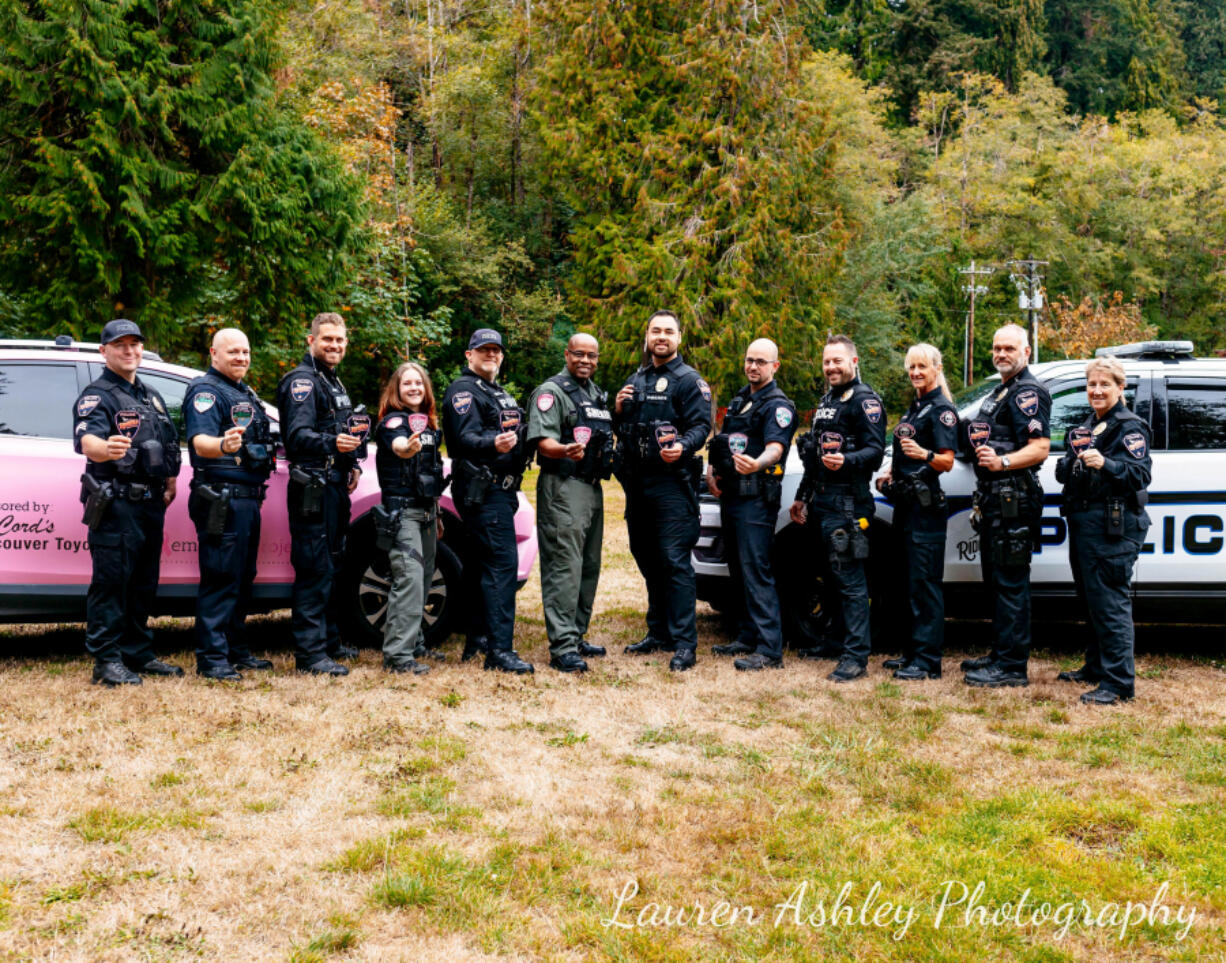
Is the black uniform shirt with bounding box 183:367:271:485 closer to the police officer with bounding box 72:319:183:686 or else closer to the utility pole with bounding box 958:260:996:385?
the police officer with bounding box 72:319:183:686

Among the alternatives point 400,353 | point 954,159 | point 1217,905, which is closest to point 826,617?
point 1217,905

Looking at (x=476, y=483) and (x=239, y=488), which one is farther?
(x=476, y=483)

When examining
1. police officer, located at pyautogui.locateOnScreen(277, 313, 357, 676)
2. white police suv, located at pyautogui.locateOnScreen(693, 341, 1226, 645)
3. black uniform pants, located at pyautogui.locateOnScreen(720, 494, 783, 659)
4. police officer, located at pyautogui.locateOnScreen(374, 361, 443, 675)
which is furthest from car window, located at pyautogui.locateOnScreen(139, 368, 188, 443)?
white police suv, located at pyautogui.locateOnScreen(693, 341, 1226, 645)

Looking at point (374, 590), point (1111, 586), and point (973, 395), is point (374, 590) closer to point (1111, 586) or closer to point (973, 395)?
point (973, 395)

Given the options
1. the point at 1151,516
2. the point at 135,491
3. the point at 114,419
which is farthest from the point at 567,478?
the point at 1151,516

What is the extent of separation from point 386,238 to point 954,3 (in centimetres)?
4901

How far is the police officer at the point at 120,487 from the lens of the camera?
5.41 m

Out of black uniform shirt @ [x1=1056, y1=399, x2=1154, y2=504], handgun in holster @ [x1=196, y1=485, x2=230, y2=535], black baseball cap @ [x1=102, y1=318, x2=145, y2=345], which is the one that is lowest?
handgun in holster @ [x1=196, y1=485, x2=230, y2=535]

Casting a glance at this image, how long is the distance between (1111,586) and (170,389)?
5.40m

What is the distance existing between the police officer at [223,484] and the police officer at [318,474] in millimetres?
185

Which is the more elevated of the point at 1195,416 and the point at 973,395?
the point at 973,395

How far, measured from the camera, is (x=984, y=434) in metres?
5.88

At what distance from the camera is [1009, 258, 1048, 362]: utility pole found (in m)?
40.1

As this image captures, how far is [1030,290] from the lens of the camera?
1716 inches
